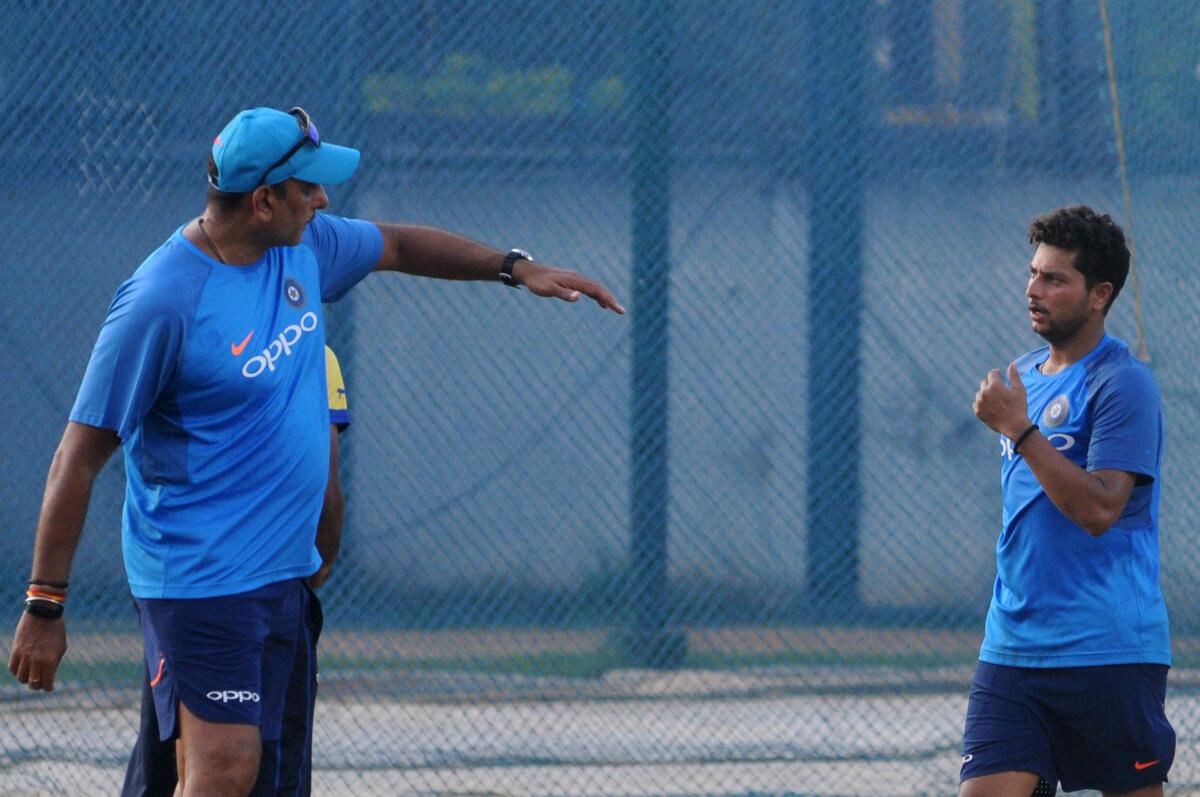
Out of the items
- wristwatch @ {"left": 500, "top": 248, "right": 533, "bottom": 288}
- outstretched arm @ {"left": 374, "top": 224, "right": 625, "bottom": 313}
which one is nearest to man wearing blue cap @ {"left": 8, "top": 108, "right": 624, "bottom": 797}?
outstretched arm @ {"left": 374, "top": 224, "right": 625, "bottom": 313}

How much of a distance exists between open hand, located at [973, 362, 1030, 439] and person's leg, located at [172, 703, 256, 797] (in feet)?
5.60

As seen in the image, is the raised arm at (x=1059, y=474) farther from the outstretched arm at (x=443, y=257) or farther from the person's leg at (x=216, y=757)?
the person's leg at (x=216, y=757)

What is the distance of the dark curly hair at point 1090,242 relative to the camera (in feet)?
11.2

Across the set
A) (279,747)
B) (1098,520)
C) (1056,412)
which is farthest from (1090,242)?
(279,747)

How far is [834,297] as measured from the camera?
591 cm

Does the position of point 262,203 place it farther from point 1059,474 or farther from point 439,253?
point 1059,474

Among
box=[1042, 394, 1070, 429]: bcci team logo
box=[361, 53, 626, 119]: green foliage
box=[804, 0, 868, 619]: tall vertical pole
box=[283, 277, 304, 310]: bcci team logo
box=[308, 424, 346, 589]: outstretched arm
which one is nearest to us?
box=[283, 277, 304, 310]: bcci team logo

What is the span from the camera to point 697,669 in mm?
5688

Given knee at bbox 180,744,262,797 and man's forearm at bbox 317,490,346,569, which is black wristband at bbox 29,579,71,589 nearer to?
knee at bbox 180,744,262,797

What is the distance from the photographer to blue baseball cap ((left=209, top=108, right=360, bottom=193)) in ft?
10.2

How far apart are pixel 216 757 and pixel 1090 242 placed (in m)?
2.24

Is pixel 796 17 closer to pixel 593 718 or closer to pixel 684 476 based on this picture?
pixel 684 476

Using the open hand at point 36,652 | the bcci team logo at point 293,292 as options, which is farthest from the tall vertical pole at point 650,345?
the open hand at point 36,652

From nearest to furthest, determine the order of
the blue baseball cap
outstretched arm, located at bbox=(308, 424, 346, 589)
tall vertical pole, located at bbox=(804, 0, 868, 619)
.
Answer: the blue baseball cap
outstretched arm, located at bbox=(308, 424, 346, 589)
tall vertical pole, located at bbox=(804, 0, 868, 619)
